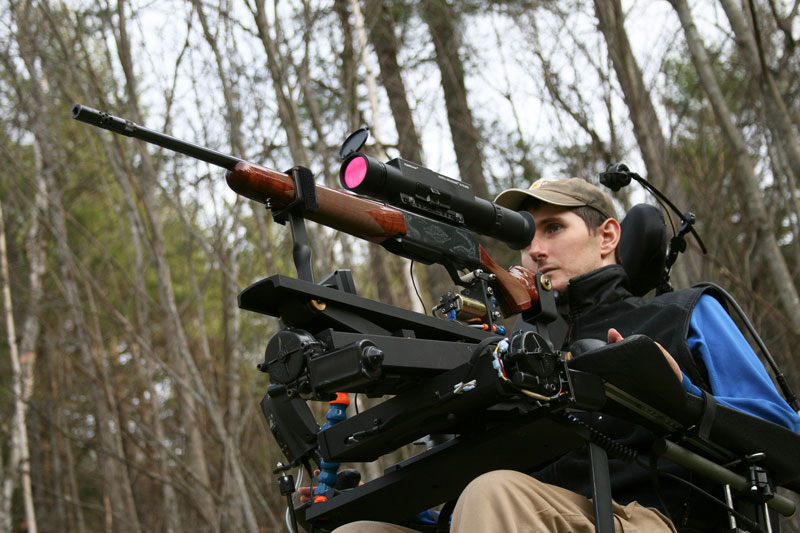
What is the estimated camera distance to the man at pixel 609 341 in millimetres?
1856

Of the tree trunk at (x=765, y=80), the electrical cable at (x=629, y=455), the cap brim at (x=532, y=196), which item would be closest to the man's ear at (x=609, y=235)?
the cap brim at (x=532, y=196)

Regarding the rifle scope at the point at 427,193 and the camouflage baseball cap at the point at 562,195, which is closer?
the rifle scope at the point at 427,193

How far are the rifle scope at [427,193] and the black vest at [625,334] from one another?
49cm

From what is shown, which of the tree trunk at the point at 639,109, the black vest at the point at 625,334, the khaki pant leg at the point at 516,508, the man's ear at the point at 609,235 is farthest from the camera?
the tree trunk at the point at 639,109

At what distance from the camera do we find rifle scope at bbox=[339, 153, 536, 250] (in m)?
2.09

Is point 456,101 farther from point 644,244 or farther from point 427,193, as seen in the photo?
point 427,193

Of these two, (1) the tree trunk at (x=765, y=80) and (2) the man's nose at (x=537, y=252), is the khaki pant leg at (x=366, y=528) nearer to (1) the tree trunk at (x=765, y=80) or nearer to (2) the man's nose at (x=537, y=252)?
(2) the man's nose at (x=537, y=252)

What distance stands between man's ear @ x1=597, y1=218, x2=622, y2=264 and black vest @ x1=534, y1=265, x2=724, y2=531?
19 cm

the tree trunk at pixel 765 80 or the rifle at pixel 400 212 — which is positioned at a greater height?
the tree trunk at pixel 765 80

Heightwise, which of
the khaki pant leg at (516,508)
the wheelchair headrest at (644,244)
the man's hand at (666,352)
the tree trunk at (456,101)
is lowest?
the khaki pant leg at (516,508)

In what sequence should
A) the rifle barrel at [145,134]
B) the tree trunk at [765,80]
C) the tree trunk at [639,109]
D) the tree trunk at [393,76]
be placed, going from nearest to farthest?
the rifle barrel at [145,134] < the tree trunk at [765,80] < the tree trunk at [639,109] < the tree trunk at [393,76]

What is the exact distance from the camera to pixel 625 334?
269cm

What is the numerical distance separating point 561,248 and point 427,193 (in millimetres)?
958

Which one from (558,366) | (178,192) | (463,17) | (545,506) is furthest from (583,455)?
(463,17)
